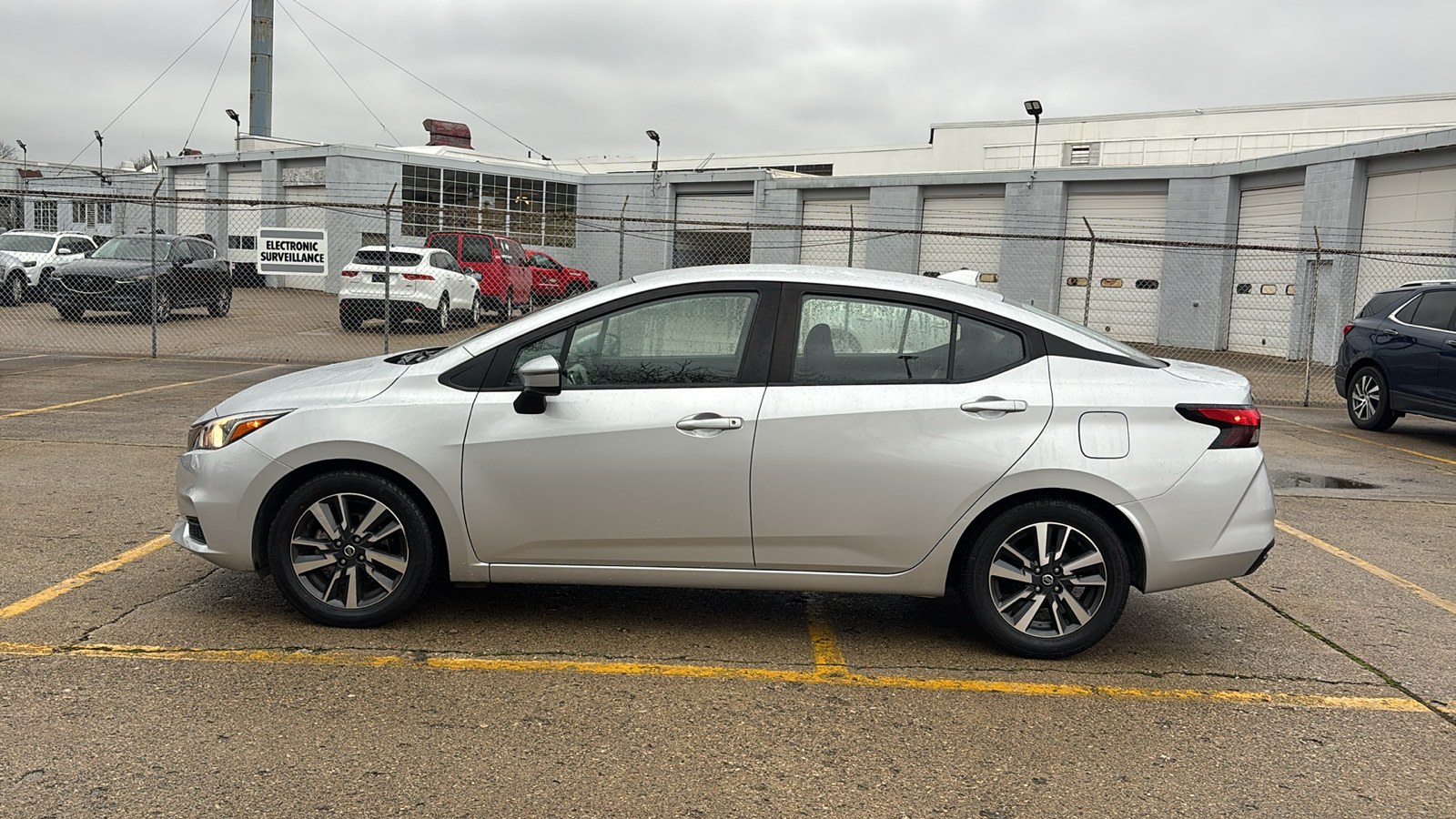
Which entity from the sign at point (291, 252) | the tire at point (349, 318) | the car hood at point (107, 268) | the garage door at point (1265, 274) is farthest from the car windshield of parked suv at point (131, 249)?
the garage door at point (1265, 274)

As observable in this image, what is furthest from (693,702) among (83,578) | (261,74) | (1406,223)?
(261,74)

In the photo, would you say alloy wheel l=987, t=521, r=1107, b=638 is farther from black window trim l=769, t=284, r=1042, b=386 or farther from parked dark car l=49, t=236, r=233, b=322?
parked dark car l=49, t=236, r=233, b=322

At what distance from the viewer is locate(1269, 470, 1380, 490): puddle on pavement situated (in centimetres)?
859

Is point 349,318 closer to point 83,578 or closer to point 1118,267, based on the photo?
point 83,578

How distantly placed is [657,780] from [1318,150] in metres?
23.9

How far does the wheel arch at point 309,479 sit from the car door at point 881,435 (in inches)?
51.4

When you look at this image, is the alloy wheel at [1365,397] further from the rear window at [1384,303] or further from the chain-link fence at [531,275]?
the chain-link fence at [531,275]

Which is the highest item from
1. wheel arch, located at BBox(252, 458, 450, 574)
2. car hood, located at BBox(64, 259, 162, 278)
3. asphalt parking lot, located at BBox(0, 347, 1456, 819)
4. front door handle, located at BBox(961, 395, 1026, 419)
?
car hood, located at BBox(64, 259, 162, 278)

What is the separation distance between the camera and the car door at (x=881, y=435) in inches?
171

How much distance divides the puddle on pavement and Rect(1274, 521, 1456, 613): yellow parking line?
1.60 meters

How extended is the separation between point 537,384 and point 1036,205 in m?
25.9

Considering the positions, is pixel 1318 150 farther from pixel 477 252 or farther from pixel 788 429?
pixel 788 429

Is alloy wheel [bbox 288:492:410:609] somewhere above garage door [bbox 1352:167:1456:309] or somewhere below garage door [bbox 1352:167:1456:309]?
below

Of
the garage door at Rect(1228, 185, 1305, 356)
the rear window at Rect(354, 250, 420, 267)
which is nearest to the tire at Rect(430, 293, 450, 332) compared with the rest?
the rear window at Rect(354, 250, 420, 267)
